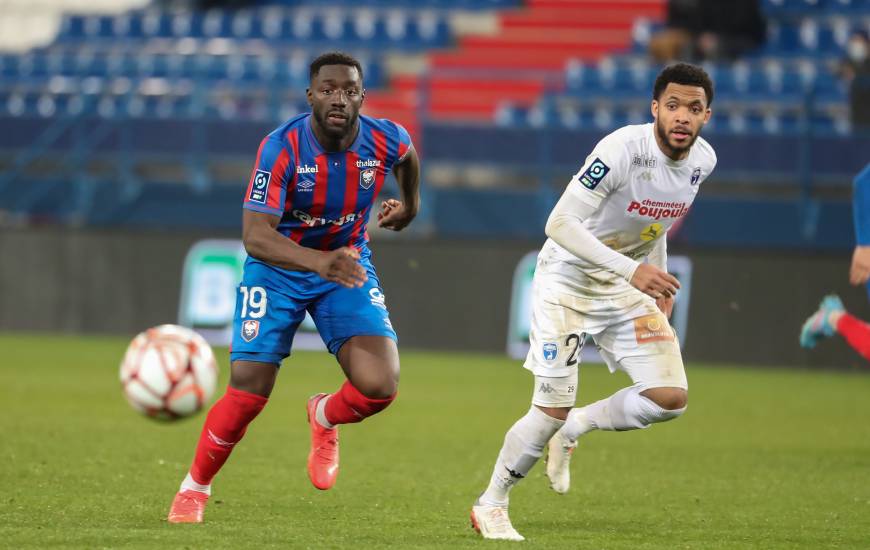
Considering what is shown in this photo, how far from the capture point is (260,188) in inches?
219

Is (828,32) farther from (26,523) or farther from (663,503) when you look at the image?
(26,523)

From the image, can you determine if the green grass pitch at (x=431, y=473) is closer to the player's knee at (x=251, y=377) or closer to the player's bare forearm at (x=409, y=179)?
the player's knee at (x=251, y=377)

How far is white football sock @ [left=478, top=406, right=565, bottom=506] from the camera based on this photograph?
5.59 m

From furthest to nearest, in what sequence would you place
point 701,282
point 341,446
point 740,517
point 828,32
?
point 828,32, point 701,282, point 341,446, point 740,517

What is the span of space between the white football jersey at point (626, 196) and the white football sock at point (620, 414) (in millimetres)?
459

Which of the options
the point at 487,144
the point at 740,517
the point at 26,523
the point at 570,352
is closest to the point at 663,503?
the point at 740,517

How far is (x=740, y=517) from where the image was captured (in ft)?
20.5

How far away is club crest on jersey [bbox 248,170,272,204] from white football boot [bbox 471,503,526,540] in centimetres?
148

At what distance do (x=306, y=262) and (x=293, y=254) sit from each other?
0.26 ft

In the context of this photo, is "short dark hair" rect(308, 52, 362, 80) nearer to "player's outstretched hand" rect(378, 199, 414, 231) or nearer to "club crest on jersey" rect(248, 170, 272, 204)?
"club crest on jersey" rect(248, 170, 272, 204)

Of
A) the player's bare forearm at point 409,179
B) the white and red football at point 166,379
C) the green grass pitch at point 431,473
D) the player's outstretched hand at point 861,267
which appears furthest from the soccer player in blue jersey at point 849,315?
the white and red football at point 166,379

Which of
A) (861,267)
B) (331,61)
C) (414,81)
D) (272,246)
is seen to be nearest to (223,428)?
(272,246)

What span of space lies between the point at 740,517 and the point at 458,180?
9.59 meters

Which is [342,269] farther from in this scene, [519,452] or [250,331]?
[519,452]
